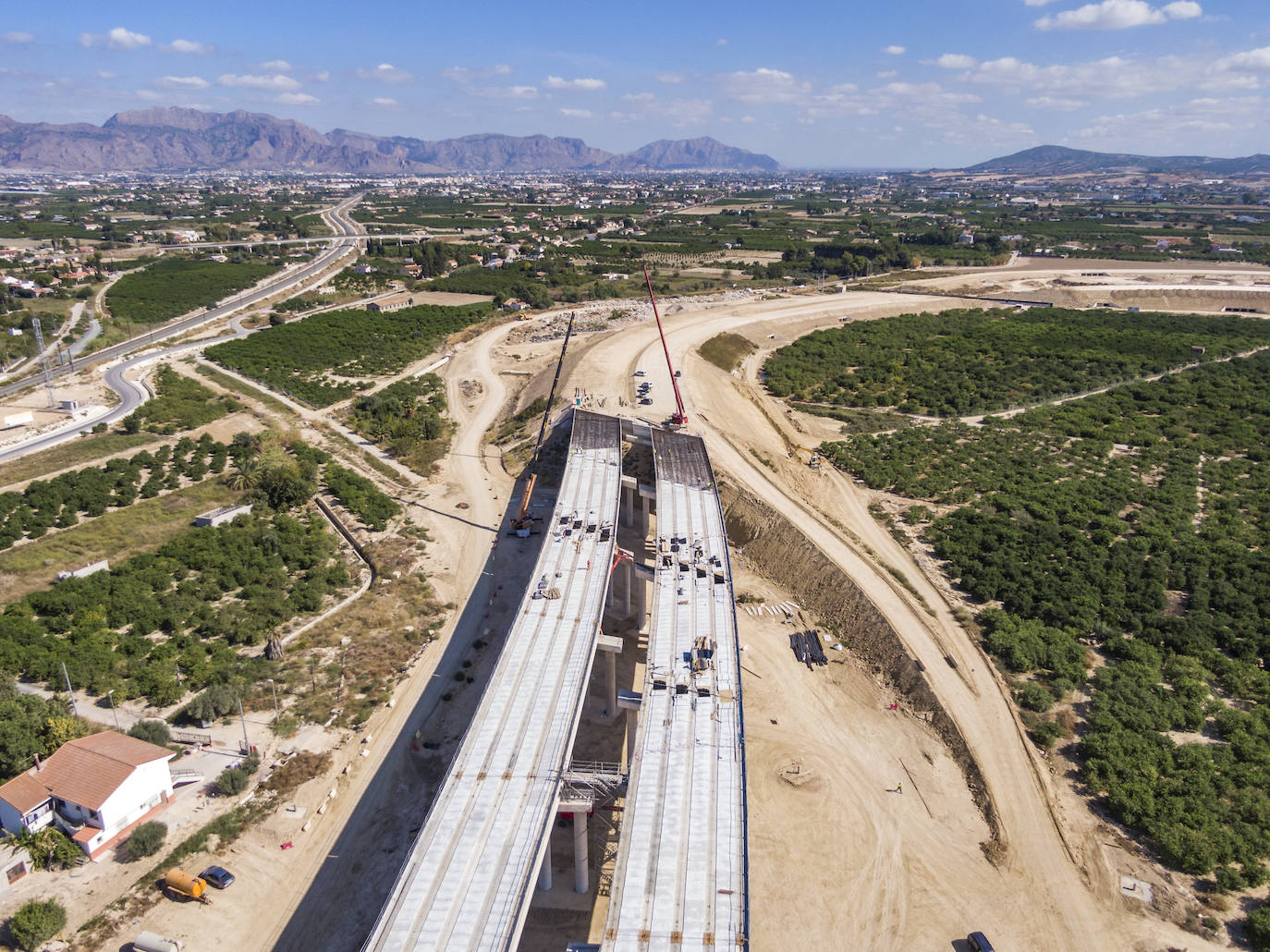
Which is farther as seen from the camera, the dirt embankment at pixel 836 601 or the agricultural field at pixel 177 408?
the agricultural field at pixel 177 408

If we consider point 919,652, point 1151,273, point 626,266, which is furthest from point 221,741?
point 1151,273

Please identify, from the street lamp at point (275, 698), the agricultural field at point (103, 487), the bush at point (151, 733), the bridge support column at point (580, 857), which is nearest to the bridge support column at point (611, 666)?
the bridge support column at point (580, 857)

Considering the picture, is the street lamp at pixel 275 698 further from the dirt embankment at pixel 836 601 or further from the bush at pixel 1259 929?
the bush at pixel 1259 929

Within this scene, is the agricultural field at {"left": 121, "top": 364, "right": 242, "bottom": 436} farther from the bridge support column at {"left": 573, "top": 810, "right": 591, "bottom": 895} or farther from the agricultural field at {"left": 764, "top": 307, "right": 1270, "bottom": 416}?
the bridge support column at {"left": 573, "top": 810, "right": 591, "bottom": 895}

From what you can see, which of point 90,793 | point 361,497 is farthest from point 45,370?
point 90,793

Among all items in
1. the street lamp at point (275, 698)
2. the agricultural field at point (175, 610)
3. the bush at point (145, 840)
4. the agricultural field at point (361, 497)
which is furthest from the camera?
the agricultural field at point (361, 497)

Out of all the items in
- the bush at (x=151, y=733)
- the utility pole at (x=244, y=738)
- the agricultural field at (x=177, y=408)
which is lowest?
the utility pole at (x=244, y=738)
